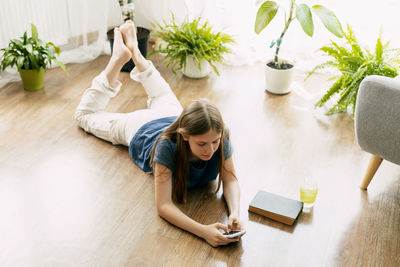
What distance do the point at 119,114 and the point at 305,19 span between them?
1197mm

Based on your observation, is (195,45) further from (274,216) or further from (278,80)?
(274,216)

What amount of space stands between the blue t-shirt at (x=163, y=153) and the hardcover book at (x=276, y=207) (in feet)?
0.77

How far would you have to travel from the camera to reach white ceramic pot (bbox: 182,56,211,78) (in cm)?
308

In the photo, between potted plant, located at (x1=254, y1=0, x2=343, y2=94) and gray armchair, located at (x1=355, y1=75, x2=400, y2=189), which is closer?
gray armchair, located at (x1=355, y1=75, x2=400, y2=189)

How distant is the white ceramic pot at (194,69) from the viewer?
3084 millimetres

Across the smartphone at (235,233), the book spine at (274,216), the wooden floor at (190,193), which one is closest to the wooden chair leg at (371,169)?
the wooden floor at (190,193)

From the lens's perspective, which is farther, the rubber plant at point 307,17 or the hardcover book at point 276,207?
the rubber plant at point 307,17

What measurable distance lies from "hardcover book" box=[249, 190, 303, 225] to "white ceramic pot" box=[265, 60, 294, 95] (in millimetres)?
1075

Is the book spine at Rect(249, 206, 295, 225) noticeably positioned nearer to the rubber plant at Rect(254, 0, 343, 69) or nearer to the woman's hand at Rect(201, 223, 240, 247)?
the woman's hand at Rect(201, 223, 240, 247)

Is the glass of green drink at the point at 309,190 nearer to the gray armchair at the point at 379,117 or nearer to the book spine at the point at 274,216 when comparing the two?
the book spine at the point at 274,216

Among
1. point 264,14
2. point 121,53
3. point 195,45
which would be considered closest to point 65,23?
point 195,45

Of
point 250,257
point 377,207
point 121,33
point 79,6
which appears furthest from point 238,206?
point 79,6

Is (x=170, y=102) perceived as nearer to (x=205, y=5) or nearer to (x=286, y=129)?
(x=286, y=129)

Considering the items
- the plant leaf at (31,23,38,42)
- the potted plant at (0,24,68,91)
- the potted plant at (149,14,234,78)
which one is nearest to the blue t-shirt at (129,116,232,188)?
the potted plant at (149,14,234,78)
